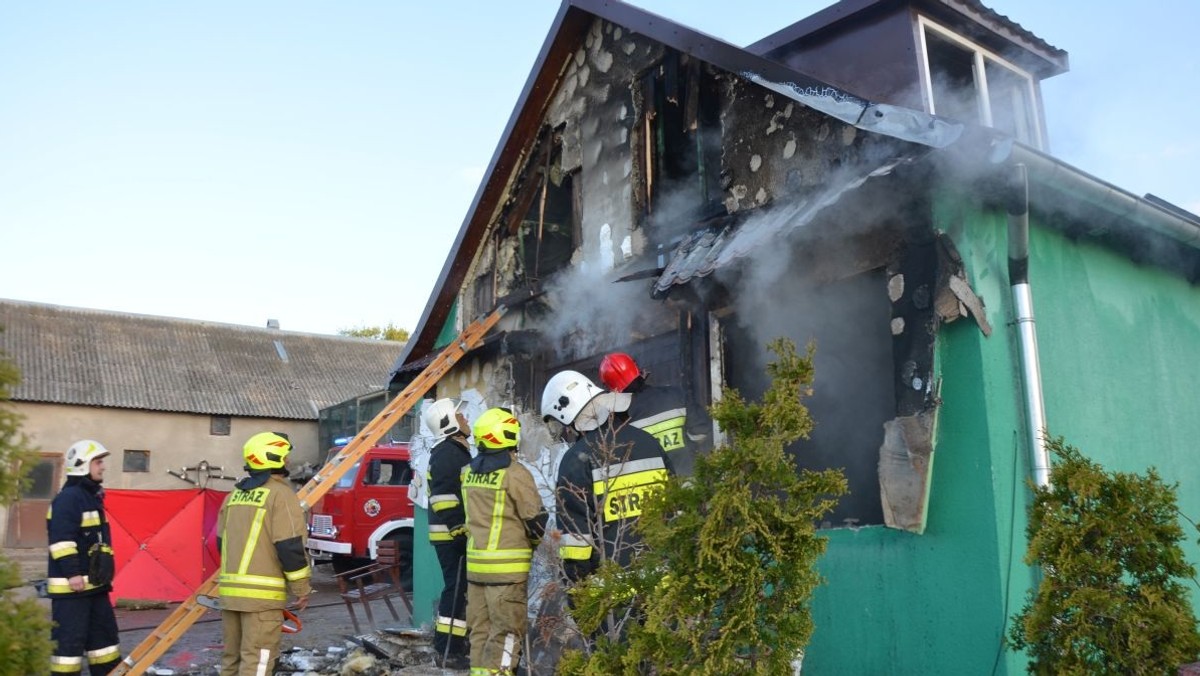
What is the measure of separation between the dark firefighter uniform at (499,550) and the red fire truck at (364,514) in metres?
8.85

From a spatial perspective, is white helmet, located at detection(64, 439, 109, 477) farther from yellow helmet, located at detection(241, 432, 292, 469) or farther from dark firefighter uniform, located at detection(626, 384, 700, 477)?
dark firefighter uniform, located at detection(626, 384, 700, 477)

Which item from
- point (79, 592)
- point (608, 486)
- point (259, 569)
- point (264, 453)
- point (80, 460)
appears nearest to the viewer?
point (608, 486)

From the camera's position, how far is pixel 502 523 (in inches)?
237

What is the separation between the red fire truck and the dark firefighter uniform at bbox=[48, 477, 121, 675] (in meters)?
7.43

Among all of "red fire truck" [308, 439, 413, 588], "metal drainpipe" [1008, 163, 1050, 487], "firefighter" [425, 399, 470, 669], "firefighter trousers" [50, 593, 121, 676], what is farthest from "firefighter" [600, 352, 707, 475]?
"red fire truck" [308, 439, 413, 588]

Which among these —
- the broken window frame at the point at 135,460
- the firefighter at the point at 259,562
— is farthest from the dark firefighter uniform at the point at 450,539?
the broken window frame at the point at 135,460

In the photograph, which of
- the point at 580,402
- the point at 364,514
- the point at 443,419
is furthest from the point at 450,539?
the point at 364,514

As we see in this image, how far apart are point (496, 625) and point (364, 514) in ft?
32.4

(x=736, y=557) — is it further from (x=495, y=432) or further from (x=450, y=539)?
(x=450, y=539)

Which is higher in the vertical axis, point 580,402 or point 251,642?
point 580,402

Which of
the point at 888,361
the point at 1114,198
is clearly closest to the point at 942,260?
the point at 888,361

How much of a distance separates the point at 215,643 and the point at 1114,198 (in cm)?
936

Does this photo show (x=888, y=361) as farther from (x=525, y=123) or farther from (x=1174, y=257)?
(x=525, y=123)

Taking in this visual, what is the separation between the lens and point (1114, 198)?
534 centimetres
